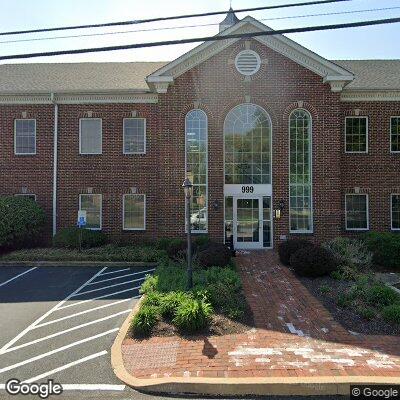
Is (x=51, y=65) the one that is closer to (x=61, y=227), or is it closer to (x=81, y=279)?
(x=61, y=227)

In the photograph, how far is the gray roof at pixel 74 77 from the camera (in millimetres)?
17938

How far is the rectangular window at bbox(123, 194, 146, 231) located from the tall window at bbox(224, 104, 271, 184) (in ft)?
13.7

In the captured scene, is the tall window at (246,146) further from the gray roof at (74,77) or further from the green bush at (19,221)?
the green bush at (19,221)

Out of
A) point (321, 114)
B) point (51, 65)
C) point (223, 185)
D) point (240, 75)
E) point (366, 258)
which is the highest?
point (51, 65)

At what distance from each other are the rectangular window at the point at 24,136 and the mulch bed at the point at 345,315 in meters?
14.0

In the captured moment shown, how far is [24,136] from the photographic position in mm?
18062

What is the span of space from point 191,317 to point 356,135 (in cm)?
1373

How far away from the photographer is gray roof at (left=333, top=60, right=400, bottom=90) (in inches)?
697

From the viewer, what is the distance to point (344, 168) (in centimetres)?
1745

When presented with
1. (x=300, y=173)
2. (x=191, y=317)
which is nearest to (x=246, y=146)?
(x=300, y=173)

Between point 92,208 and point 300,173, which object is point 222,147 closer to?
point 300,173

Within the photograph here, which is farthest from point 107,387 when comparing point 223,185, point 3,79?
point 3,79

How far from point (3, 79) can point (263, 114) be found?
13.7 meters

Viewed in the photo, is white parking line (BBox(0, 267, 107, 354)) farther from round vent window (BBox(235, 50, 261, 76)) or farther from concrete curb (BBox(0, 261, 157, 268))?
round vent window (BBox(235, 50, 261, 76))
